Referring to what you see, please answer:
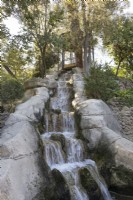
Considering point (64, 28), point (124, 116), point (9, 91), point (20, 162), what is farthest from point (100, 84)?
point (20, 162)

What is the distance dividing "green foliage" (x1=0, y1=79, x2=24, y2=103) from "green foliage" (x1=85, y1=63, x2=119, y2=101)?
367 centimetres

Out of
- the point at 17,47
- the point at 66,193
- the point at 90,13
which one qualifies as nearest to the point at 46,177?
the point at 66,193

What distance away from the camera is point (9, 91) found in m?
12.9

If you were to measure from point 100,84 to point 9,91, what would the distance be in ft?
15.0

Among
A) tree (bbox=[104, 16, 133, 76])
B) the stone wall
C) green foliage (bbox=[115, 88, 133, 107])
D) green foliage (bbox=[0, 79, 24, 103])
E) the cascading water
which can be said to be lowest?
the cascading water

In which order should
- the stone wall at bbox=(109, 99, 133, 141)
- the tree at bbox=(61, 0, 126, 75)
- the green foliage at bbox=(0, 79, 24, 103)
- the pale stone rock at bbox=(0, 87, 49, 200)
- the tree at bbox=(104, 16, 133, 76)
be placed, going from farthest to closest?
1. the tree at bbox=(104, 16, 133, 76)
2. the tree at bbox=(61, 0, 126, 75)
3. the green foliage at bbox=(0, 79, 24, 103)
4. the stone wall at bbox=(109, 99, 133, 141)
5. the pale stone rock at bbox=(0, 87, 49, 200)

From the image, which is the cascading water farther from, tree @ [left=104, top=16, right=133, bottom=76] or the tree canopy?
tree @ [left=104, top=16, right=133, bottom=76]

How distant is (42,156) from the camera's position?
344 inches

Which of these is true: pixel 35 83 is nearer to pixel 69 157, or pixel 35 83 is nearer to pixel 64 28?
pixel 64 28

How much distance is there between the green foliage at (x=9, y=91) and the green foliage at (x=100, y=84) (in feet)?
12.0

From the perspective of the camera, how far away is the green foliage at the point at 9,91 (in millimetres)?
12820

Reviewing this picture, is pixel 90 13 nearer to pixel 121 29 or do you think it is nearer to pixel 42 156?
pixel 121 29

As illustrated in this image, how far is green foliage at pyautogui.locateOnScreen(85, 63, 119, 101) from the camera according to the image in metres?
13.7

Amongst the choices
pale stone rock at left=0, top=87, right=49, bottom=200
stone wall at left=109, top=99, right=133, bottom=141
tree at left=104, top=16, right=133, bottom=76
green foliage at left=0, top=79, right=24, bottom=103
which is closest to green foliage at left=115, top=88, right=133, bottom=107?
stone wall at left=109, top=99, right=133, bottom=141
